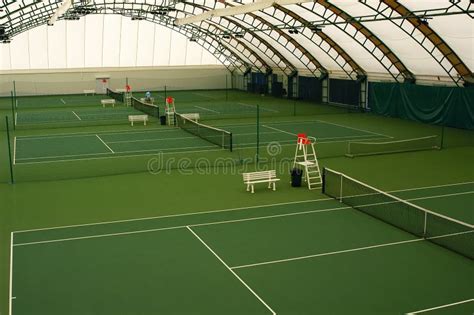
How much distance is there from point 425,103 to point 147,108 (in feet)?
59.9

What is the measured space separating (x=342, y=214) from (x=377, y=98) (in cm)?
2511

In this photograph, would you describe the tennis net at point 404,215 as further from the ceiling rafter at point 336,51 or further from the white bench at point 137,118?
the ceiling rafter at point 336,51

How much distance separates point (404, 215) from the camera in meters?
13.3

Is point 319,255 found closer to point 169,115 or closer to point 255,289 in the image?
point 255,289

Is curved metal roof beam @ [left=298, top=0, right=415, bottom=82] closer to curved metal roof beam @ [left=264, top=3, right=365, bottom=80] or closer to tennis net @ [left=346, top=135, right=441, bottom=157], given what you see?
curved metal roof beam @ [left=264, top=3, right=365, bottom=80]

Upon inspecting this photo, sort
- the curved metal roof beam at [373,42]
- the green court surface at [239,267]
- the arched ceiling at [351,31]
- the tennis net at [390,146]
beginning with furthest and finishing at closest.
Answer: the curved metal roof beam at [373,42]
the arched ceiling at [351,31]
the tennis net at [390,146]
the green court surface at [239,267]

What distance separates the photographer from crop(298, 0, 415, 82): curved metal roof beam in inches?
1195

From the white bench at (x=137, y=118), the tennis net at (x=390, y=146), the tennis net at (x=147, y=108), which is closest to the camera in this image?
the tennis net at (x=390, y=146)

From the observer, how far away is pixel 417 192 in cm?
1647

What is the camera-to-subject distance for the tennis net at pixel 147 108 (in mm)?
35744

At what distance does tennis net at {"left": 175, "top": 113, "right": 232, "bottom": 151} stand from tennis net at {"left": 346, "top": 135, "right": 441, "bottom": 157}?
208 inches

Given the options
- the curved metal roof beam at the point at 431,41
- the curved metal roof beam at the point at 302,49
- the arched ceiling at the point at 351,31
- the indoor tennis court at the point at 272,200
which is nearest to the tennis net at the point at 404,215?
the indoor tennis court at the point at 272,200

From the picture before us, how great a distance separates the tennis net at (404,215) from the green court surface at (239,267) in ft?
0.90

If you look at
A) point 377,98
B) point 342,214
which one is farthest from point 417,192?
point 377,98
